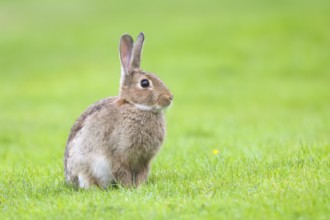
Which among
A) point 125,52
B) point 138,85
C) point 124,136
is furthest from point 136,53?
point 124,136

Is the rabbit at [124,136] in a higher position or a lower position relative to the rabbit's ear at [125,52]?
lower

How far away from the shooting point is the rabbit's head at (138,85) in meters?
8.12

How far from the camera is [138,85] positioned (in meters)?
8.26

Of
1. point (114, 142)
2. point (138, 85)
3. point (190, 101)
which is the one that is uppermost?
point (138, 85)

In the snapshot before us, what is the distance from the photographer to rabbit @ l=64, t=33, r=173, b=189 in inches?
317

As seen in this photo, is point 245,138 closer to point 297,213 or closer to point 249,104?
point 297,213

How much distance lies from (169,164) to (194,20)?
2744cm

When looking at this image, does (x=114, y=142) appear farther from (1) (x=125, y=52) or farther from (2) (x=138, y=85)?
(1) (x=125, y=52)

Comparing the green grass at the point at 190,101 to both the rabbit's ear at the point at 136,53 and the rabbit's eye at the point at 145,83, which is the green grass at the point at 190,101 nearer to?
the rabbit's eye at the point at 145,83

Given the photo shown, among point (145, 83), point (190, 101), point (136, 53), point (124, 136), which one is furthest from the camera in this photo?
point (190, 101)

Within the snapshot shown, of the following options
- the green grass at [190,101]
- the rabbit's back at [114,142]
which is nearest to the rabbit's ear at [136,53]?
the rabbit's back at [114,142]

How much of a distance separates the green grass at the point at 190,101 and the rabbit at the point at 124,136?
0.79 ft

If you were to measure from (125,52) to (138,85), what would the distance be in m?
0.53

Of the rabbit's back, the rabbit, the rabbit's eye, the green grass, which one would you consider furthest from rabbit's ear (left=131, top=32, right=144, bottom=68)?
the green grass
